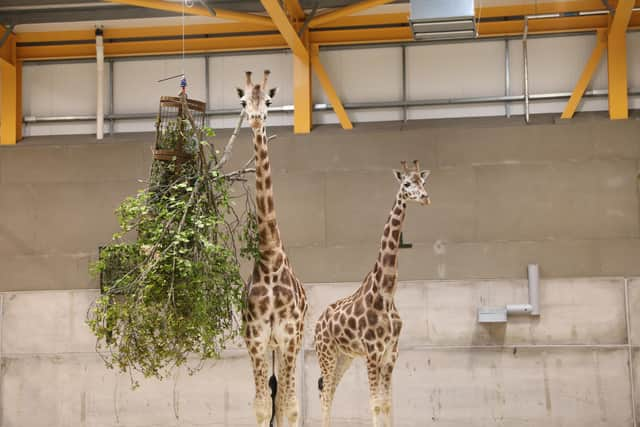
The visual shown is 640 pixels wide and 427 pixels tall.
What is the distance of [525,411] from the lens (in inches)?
441

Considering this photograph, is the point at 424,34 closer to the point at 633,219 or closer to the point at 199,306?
the point at 199,306

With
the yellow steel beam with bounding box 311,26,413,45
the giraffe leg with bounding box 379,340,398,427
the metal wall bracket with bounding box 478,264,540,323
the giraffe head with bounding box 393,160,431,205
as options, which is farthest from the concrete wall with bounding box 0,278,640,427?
the giraffe head with bounding box 393,160,431,205

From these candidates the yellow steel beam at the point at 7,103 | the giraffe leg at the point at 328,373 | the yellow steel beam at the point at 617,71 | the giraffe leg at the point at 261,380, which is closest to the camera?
the giraffe leg at the point at 261,380

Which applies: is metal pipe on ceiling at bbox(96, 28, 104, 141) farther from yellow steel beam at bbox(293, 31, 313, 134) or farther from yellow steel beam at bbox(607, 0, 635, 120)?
yellow steel beam at bbox(607, 0, 635, 120)

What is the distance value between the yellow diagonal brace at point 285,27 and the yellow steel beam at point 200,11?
0.44 metres

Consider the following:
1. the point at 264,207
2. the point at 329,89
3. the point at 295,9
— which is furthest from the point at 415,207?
the point at 264,207

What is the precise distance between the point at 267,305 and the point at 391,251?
1.34 m

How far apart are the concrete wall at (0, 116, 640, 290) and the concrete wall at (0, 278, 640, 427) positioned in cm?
34

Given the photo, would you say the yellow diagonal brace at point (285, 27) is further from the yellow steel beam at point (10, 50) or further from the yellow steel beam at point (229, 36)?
the yellow steel beam at point (10, 50)

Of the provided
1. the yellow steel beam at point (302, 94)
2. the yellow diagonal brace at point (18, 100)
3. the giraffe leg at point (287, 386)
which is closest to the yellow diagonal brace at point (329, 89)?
the yellow steel beam at point (302, 94)

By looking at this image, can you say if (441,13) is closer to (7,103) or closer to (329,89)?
(329,89)

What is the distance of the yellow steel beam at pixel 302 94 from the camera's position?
12.2m

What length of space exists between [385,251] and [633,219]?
5098 mm

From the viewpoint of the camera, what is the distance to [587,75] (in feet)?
38.6
